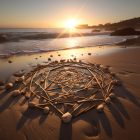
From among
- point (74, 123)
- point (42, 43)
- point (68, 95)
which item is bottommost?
point (74, 123)

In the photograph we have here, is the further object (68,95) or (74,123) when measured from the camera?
(68,95)

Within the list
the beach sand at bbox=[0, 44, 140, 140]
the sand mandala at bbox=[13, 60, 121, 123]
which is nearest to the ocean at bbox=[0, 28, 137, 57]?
the sand mandala at bbox=[13, 60, 121, 123]

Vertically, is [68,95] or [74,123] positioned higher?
[68,95]

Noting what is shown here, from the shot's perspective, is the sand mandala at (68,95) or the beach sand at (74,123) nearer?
the beach sand at (74,123)

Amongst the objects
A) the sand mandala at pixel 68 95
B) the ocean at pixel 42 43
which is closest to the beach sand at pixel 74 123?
the sand mandala at pixel 68 95

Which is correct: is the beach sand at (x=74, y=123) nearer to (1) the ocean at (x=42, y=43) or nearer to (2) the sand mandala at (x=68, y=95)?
(2) the sand mandala at (x=68, y=95)

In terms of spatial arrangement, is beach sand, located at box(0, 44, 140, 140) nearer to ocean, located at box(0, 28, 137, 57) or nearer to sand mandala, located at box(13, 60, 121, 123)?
sand mandala, located at box(13, 60, 121, 123)

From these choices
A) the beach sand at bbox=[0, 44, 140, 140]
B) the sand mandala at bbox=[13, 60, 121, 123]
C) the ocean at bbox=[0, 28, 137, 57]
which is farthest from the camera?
the ocean at bbox=[0, 28, 137, 57]

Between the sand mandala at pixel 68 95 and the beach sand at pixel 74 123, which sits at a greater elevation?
the sand mandala at pixel 68 95

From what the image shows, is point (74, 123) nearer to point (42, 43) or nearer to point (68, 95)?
point (68, 95)

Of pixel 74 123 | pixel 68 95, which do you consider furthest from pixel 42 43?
pixel 74 123

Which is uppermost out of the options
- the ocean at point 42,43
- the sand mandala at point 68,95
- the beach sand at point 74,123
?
the ocean at point 42,43

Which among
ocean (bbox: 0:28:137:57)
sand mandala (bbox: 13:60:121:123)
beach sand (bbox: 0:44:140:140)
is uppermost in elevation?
ocean (bbox: 0:28:137:57)

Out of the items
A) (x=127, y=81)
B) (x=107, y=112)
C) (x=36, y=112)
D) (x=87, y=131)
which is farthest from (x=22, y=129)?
(x=127, y=81)
